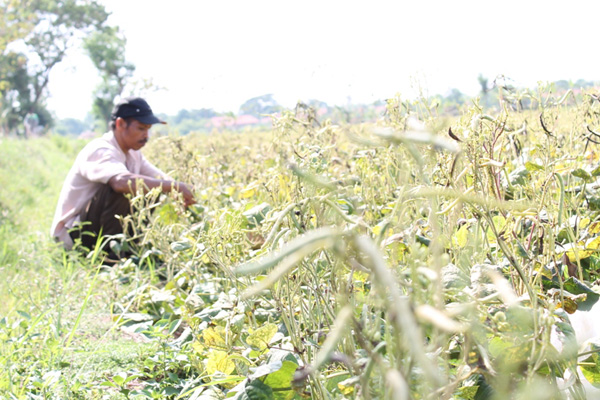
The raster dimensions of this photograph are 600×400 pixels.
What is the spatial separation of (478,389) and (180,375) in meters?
1.20

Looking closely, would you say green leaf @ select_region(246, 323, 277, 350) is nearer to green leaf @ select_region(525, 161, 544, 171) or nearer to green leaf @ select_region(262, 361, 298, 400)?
green leaf @ select_region(262, 361, 298, 400)

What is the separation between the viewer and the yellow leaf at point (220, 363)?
1.62 metres

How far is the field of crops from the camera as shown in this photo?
2.27 feet

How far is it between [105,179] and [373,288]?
364cm

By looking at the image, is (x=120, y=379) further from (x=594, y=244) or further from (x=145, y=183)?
(x=145, y=183)

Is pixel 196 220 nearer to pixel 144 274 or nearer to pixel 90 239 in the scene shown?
pixel 144 274

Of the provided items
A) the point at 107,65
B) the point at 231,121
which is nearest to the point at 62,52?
the point at 107,65

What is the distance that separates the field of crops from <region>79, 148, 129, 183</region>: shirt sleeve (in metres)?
0.55

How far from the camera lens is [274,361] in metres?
1.38

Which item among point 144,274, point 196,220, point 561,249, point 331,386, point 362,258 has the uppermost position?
point 362,258

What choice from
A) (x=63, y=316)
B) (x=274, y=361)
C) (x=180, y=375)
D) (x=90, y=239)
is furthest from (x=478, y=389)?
(x=90, y=239)

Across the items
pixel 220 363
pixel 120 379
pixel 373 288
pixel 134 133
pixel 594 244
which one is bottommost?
pixel 120 379

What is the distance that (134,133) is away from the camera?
4602 mm

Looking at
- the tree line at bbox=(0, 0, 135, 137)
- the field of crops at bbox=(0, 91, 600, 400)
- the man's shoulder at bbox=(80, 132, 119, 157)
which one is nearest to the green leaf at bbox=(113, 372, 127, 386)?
the field of crops at bbox=(0, 91, 600, 400)
